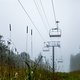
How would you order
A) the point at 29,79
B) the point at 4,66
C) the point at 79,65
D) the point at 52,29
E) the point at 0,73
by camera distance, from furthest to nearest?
the point at 79,65, the point at 52,29, the point at 4,66, the point at 0,73, the point at 29,79

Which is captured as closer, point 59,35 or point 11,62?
point 11,62

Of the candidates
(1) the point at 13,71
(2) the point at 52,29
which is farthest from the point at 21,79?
(2) the point at 52,29

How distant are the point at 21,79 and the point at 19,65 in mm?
942

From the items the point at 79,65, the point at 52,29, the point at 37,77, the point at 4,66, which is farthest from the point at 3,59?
the point at 79,65

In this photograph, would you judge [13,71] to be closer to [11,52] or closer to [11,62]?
[11,62]

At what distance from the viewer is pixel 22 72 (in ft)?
25.3

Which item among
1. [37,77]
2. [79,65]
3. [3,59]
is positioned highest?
[3,59]

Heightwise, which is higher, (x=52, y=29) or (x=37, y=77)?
(x=52, y=29)

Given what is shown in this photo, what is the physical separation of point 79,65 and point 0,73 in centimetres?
5052

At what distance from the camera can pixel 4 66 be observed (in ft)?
23.5

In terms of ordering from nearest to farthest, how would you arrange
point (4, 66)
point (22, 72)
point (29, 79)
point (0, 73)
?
point (29, 79)
point (0, 73)
point (4, 66)
point (22, 72)

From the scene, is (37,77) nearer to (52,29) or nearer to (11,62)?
(11,62)

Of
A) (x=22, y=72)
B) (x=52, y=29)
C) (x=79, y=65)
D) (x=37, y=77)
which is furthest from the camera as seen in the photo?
(x=79, y=65)

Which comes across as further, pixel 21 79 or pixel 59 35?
pixel 59 35
